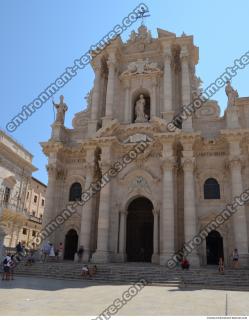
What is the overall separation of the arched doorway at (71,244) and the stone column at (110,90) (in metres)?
9.15

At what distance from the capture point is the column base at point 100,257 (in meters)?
21.4

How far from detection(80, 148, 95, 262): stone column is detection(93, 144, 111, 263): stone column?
1.01 meters

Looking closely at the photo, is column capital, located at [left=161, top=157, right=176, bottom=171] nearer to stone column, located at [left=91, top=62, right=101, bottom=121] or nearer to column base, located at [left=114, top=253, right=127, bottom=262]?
column base, located at [left=114, top=253, right=127, bottom=262]

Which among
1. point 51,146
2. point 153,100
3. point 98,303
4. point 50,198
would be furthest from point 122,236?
point 98,303

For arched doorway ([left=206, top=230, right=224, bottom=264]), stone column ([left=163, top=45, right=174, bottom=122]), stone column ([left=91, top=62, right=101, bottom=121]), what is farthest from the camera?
stone column ([left=91, top=62, right=101, bottom=121])

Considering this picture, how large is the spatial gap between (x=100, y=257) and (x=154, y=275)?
5508 millimetres

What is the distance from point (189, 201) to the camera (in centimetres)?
2147

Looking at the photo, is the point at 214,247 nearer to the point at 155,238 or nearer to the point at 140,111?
the point at 155,238

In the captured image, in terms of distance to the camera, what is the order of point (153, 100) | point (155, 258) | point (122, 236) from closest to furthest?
point (155, 258) → point (122, 236) → point (153, 100)

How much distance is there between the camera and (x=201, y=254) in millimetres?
21469

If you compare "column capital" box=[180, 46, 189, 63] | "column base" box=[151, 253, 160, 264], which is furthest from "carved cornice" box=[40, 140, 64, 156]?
"column capital" box=[180, 46, 189, 63]

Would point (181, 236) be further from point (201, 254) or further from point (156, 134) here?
point (156, 134)

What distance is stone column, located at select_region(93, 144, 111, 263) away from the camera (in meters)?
21.6

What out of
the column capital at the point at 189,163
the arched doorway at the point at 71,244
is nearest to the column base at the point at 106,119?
the column capital at the point at 189,163
